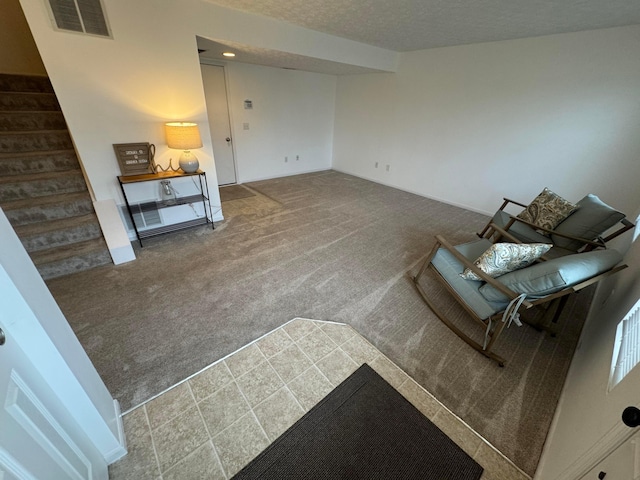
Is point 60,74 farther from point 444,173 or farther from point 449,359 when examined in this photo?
point 444,173

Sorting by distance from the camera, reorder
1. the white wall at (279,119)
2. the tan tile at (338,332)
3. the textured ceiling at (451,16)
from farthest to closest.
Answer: the white wall at (279,119) < the textured ceiling at (451,16) < the tan tile at (338,332)

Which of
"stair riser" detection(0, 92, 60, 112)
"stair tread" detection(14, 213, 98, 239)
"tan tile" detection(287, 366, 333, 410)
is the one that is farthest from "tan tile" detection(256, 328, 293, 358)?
"stair riser" detection(0, 92, 60, 112)

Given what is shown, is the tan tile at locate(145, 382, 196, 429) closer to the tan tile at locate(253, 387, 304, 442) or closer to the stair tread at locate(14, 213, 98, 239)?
the tan tile at locate(253, 387, 304, 442)

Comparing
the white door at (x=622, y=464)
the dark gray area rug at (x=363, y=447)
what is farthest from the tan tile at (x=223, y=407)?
the white door at (x=622, y=464)

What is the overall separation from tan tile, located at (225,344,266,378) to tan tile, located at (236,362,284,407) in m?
0.04

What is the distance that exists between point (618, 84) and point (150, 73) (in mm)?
5030

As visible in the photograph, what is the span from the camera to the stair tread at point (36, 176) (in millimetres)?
2453

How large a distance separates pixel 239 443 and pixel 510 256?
6.57 feet

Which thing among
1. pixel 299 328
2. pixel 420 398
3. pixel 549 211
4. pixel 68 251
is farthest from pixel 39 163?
pixel 549 211

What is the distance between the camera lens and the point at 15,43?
3.26 metres

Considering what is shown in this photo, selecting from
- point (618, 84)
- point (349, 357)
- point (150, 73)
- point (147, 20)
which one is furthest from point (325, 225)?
point (618, 84)

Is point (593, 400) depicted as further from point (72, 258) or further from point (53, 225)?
point (53, 225)

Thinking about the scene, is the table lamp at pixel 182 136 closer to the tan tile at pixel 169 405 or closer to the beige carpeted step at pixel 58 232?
the beige carpeted step at pixel 58 232

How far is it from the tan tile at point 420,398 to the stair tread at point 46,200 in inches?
137
